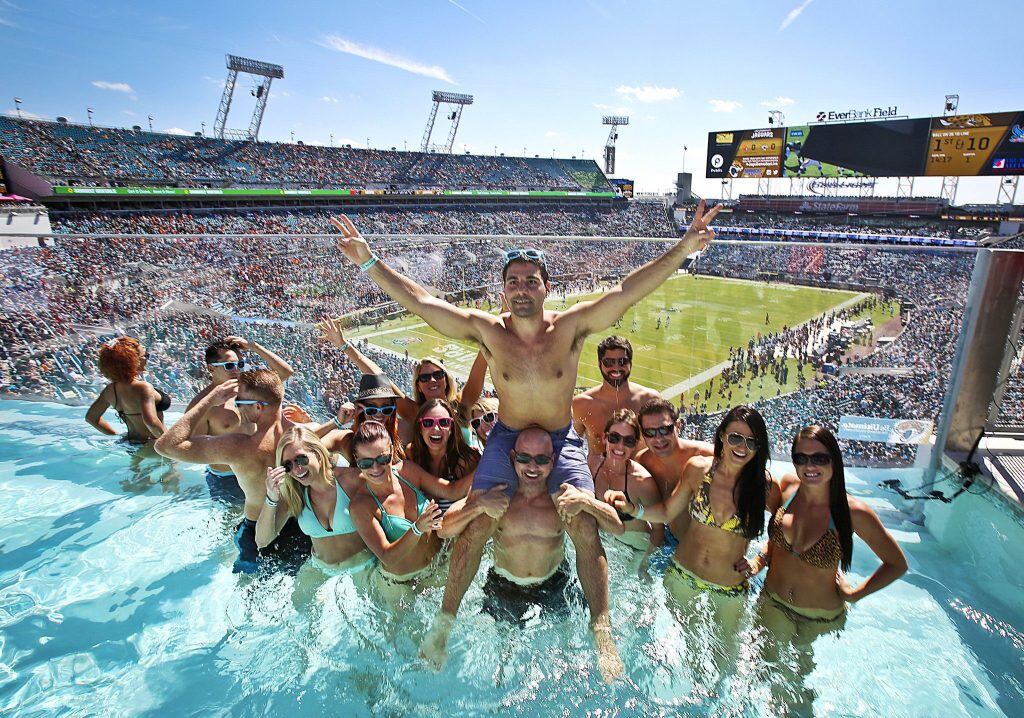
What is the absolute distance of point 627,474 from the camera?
11.9 ft

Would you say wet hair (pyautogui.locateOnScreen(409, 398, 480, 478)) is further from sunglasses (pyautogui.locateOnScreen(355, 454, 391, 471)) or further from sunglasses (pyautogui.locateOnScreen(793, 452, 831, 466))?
sunglasses (pyautogui.locateOnScreen(793, 452, 831, 466))

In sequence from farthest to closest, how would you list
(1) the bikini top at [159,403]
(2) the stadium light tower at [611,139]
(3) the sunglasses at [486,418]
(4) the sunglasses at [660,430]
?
(2) the stadium light tower at [611,139] < (1) the bikini top at [159,403] < (3) the sunglasses at [486,418] < (4) the sunglasses at [660,430]

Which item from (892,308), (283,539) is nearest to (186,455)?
(283,539)

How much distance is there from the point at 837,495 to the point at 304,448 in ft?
10.3

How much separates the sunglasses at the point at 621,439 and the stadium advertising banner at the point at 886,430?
8.86 feet

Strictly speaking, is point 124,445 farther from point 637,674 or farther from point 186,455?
point 637,674

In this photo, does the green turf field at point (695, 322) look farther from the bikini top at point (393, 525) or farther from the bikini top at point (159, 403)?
the bikini top at point (159, 403)

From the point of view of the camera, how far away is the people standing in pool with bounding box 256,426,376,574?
3045mm

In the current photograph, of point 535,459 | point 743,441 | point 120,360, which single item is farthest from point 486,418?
point 120,360

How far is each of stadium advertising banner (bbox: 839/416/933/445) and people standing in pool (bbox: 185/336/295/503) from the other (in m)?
5.49

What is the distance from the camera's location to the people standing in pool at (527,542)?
294 cm

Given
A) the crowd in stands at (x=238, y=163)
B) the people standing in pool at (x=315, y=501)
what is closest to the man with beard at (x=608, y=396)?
the people standing in pool at (x=315, y=501)

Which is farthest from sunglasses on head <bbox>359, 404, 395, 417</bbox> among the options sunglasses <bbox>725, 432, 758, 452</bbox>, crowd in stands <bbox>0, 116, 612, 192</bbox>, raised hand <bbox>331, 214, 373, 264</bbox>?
crowd in stands <bbox>0, 116, 612, 192</bbox>

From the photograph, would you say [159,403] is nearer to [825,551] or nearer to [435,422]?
[435,422]
